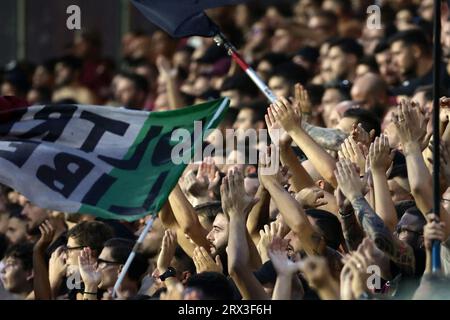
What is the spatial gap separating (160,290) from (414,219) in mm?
1392

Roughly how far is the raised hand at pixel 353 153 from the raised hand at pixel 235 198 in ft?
2.77

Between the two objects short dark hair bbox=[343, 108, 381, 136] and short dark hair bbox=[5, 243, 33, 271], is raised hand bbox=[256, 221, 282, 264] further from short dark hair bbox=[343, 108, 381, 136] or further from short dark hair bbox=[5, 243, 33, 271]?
short dark hair bbox=[5, 243, 33, 271]

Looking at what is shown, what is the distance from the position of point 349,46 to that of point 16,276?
13.9 feet

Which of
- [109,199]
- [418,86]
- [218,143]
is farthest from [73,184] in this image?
[418,86]

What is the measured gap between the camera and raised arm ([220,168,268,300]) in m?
7.84

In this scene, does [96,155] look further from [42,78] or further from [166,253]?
[42,78]

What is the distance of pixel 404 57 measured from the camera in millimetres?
12938

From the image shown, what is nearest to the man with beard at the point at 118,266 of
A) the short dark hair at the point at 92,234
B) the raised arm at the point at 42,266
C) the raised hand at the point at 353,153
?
the short dark hair at the point at 92,234

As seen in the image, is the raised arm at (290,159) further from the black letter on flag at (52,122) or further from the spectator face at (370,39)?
the spectator face at (370,39)

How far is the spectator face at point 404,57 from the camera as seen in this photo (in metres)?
12.9
